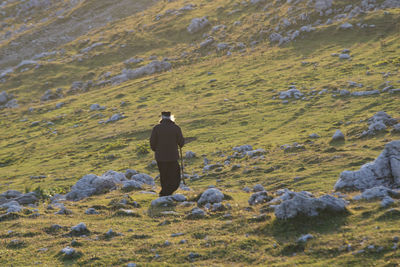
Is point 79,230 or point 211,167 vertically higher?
point 79,230

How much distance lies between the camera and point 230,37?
203 ft

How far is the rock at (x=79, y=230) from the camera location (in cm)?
1252

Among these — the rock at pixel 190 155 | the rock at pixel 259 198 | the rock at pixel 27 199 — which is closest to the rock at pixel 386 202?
the rock at pixel 259 198

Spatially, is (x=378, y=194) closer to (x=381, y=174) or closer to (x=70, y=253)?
(x=381, y=174)

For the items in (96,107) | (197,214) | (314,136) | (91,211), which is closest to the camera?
(197,214)

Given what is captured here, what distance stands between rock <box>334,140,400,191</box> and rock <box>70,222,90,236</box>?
8019mm

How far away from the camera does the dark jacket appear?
16.9 metres

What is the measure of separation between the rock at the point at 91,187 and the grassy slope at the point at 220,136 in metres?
1.05

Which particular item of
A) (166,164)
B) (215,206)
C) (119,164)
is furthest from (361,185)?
(119,164)

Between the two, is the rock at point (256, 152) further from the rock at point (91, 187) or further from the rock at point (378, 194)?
the rock at point (378, 194)

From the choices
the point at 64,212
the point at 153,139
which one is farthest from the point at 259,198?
Answer: the point at 64,212

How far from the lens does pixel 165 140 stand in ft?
55.4

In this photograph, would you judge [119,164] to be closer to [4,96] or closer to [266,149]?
[266,149]

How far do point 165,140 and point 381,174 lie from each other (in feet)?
24.9
